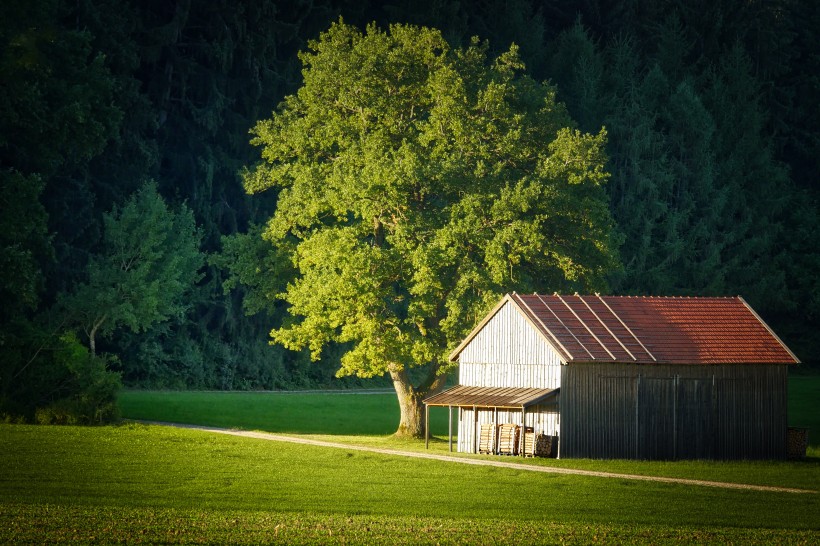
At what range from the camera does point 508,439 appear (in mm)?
49656

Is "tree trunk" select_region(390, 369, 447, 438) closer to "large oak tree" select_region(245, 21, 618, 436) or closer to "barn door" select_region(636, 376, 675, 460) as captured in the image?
"large oak tree" select_region(245, 21, 618, 436)

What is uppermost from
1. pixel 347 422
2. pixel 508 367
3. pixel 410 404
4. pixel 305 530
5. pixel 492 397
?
pixel 508 367

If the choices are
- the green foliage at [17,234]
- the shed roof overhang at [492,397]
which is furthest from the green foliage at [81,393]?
the shed roof overhang at [492,397]

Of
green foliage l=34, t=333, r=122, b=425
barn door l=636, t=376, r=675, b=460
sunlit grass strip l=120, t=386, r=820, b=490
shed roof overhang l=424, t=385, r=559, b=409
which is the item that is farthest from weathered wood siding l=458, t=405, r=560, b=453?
green foliage l=34, t=333, r=122, b=425

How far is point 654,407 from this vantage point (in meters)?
49.7

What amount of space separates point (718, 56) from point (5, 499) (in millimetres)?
82911

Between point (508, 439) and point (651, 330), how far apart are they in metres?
6.74

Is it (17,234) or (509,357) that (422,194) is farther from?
(17,234)

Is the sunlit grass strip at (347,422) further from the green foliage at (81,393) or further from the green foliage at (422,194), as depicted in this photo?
the green foliage at (81,393)

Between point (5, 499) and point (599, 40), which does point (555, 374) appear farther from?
point (599, 40)

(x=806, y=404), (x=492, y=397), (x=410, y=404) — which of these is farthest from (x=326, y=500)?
(x=806, y=404)

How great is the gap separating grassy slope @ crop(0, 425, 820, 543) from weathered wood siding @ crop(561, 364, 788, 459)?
716 centimetres

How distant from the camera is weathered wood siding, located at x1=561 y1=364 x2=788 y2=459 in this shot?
48.7m

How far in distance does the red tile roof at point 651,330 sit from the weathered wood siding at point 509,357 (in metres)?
0.38
